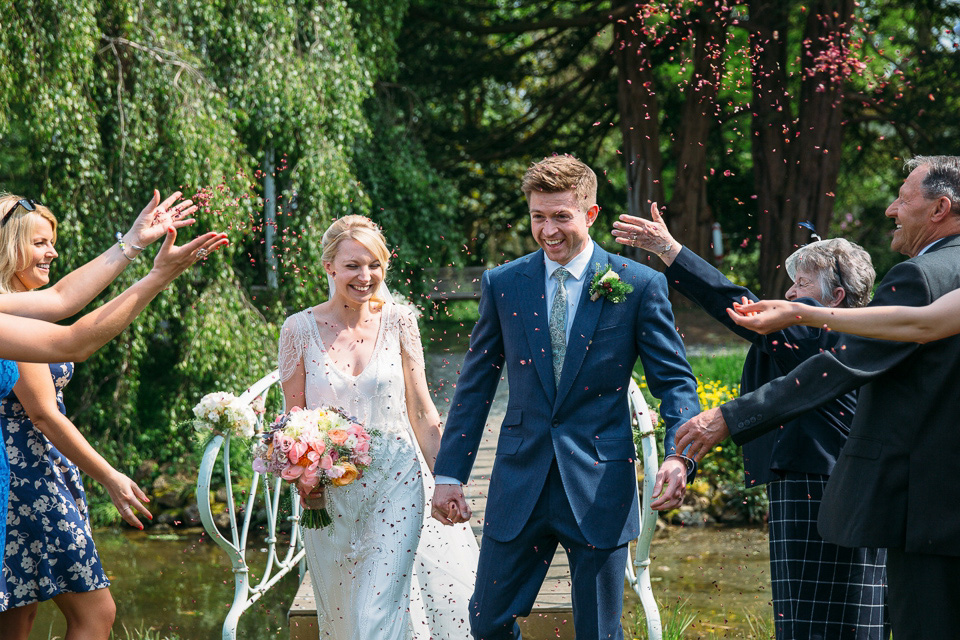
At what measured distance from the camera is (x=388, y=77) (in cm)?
1216

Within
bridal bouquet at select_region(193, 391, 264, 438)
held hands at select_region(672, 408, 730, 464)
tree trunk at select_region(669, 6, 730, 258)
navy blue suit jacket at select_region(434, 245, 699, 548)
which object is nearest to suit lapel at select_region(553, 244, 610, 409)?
navy blue suit jacket at select_region(434, 245, 699, 548)

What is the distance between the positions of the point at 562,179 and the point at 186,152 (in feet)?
16.7

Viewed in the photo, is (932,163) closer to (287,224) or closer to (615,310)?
(615,310)

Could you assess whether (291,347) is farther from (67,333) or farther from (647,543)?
(647,543)

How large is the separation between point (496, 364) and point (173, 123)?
203 inches

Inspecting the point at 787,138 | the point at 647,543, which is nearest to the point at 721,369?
the point at 787,138

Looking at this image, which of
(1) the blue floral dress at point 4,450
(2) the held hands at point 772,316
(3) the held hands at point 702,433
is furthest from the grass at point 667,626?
(1) the blue floral dress at point 4,450

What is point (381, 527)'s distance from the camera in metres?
3.97

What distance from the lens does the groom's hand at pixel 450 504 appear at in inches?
141

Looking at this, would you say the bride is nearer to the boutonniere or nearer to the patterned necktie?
the patterned necktie

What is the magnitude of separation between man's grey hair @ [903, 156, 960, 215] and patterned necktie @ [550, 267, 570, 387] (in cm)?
126

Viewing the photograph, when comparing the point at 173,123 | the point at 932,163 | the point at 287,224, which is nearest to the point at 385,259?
the point at 932,163

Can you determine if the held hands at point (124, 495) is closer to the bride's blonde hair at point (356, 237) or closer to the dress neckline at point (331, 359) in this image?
the dress neckline at point (331, 359)

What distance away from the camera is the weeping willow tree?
7.39 metres
